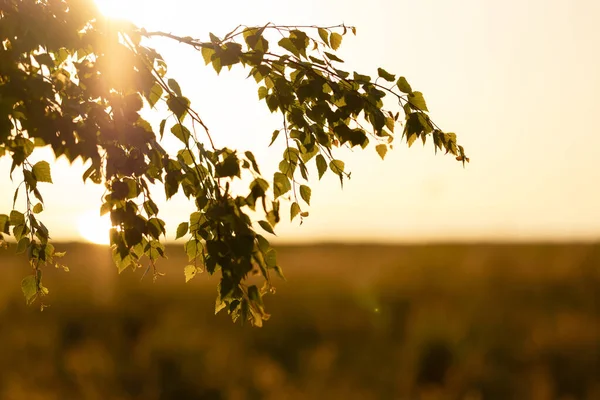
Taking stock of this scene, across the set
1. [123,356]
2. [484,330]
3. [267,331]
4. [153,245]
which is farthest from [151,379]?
[153,245]

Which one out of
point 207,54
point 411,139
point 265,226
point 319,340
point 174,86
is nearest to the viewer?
point 265,226

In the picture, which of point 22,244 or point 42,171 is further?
point 22,244

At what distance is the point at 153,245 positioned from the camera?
438 centimetres

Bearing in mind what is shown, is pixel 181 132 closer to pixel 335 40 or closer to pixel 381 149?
pixel 335 40

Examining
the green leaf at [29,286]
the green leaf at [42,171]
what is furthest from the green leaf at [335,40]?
the green leaf at [29,286]

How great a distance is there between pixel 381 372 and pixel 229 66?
11.8 metres

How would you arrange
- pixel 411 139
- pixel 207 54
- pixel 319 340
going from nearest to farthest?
pixel 207 54 < pixel 411 139 < pixel 319 340

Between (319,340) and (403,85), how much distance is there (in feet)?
44.7

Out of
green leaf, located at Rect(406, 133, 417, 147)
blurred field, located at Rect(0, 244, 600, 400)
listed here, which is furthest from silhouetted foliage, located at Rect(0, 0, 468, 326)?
blurred field, located at Rect(0, 244, 600, 400)

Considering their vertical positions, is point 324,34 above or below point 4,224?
above

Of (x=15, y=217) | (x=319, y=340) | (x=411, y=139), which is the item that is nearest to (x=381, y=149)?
(x=411, y=139)

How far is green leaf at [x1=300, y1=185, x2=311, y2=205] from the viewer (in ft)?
12.9

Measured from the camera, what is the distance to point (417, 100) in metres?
4.09

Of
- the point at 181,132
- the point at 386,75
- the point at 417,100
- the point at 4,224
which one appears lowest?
the point at 4,224
